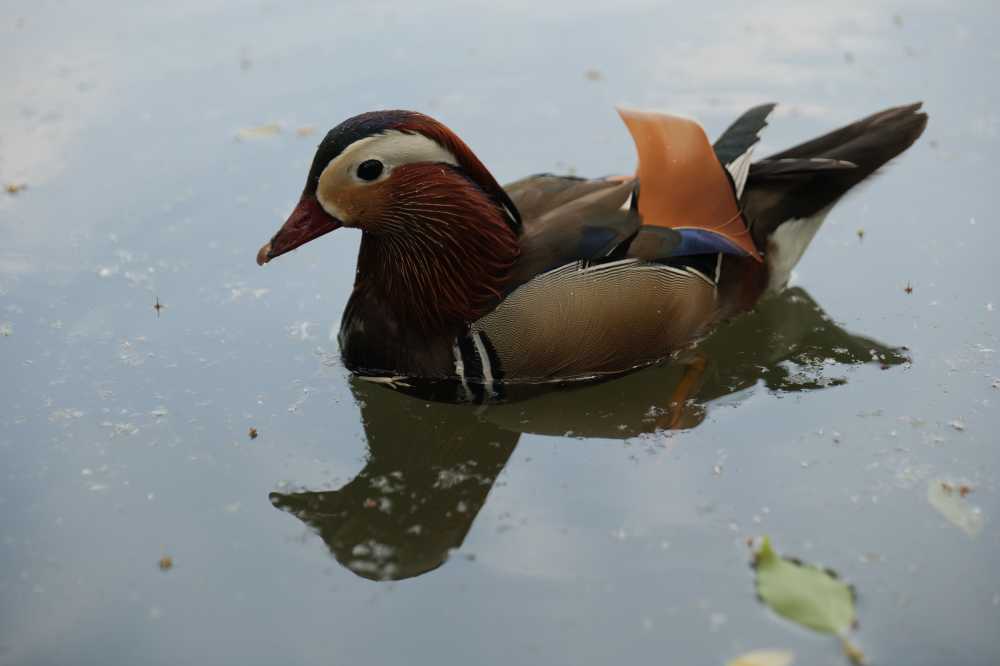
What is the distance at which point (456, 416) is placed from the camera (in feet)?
13.2

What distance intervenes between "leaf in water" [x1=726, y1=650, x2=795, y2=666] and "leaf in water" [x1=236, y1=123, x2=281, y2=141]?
395 centimetres

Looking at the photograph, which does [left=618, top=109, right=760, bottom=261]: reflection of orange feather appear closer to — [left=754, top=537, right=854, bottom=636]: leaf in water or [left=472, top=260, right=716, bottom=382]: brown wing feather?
[left=472, top=260, right=716, bottom=382]: brown wing feather

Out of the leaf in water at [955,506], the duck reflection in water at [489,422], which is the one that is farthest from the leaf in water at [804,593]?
the duck reflection in water at [489,422]

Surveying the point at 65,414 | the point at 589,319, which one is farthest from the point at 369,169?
the point at 65,414

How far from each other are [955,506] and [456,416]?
5.60ft

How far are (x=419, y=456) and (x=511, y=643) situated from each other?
3.08 ft

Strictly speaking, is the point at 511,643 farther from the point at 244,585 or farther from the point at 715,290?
the point at 715,290

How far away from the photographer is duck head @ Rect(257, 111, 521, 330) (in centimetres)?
371

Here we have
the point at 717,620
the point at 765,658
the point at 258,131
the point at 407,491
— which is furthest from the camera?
the point at 258,131

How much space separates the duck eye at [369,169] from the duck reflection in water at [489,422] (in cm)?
83

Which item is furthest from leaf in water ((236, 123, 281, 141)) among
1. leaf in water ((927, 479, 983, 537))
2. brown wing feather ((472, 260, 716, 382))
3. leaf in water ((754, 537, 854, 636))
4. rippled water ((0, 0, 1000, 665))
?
leaf in water ((927, 479, 983, 537))

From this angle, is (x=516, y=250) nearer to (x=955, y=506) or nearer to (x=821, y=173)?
(x=821, y=173)

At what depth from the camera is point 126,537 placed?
3529 mm

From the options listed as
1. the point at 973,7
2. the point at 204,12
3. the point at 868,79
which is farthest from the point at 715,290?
the point at 204,12
